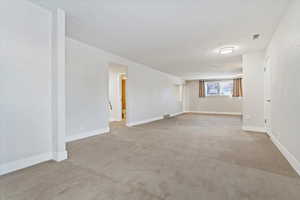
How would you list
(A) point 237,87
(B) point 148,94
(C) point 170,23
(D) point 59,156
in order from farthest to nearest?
(A) point 237,87, (B) point 148,94, (C) point 170,23, (D) point 59,156

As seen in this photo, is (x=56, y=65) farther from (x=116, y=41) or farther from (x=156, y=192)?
(x=156, y=192)

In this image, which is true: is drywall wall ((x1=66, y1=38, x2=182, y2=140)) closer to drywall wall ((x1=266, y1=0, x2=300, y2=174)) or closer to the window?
drywall wall ((x1=266, y1=0, x2=300, y2=174))

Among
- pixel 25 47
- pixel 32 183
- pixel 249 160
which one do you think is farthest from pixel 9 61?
pixel 249 160

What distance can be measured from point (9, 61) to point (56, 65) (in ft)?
1.78

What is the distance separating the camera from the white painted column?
2.35 meters

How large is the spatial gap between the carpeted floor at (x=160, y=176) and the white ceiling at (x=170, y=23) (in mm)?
2337

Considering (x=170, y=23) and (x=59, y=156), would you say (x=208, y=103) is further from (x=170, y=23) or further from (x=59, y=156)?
(x=59, y=156)

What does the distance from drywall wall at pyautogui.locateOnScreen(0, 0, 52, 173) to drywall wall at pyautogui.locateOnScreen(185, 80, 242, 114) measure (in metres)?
9.14

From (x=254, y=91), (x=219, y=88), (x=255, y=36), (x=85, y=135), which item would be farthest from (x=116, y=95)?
(x=219, y=88)

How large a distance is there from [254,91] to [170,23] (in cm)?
337

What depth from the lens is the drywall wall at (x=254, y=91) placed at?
430 cm

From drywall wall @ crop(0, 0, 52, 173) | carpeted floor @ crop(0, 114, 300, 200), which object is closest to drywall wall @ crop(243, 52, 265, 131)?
carpeted floor @ crop(0, 114, 300, 200)

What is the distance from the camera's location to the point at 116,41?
3566 millimetres

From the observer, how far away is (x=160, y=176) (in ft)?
6.08
